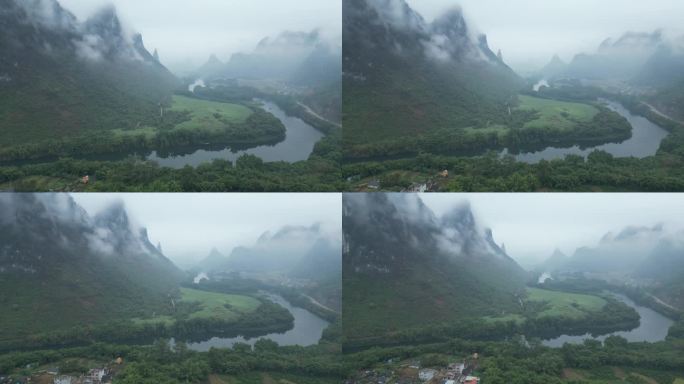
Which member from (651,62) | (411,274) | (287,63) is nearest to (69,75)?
(287,63)

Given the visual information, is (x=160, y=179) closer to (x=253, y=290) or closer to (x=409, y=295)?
(x=253, y=290)

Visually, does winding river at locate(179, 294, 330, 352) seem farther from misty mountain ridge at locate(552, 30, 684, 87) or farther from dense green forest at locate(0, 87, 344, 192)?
misty mountain ridge at locate(552, 30, 684, 87)

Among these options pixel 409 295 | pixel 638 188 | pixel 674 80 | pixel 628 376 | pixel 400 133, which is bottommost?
pixel 628 376

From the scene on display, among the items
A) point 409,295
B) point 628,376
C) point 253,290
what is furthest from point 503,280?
point 253,290

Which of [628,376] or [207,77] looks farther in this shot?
[207,77]

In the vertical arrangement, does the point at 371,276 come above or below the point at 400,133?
below

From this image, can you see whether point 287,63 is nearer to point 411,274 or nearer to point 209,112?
point 209,112
